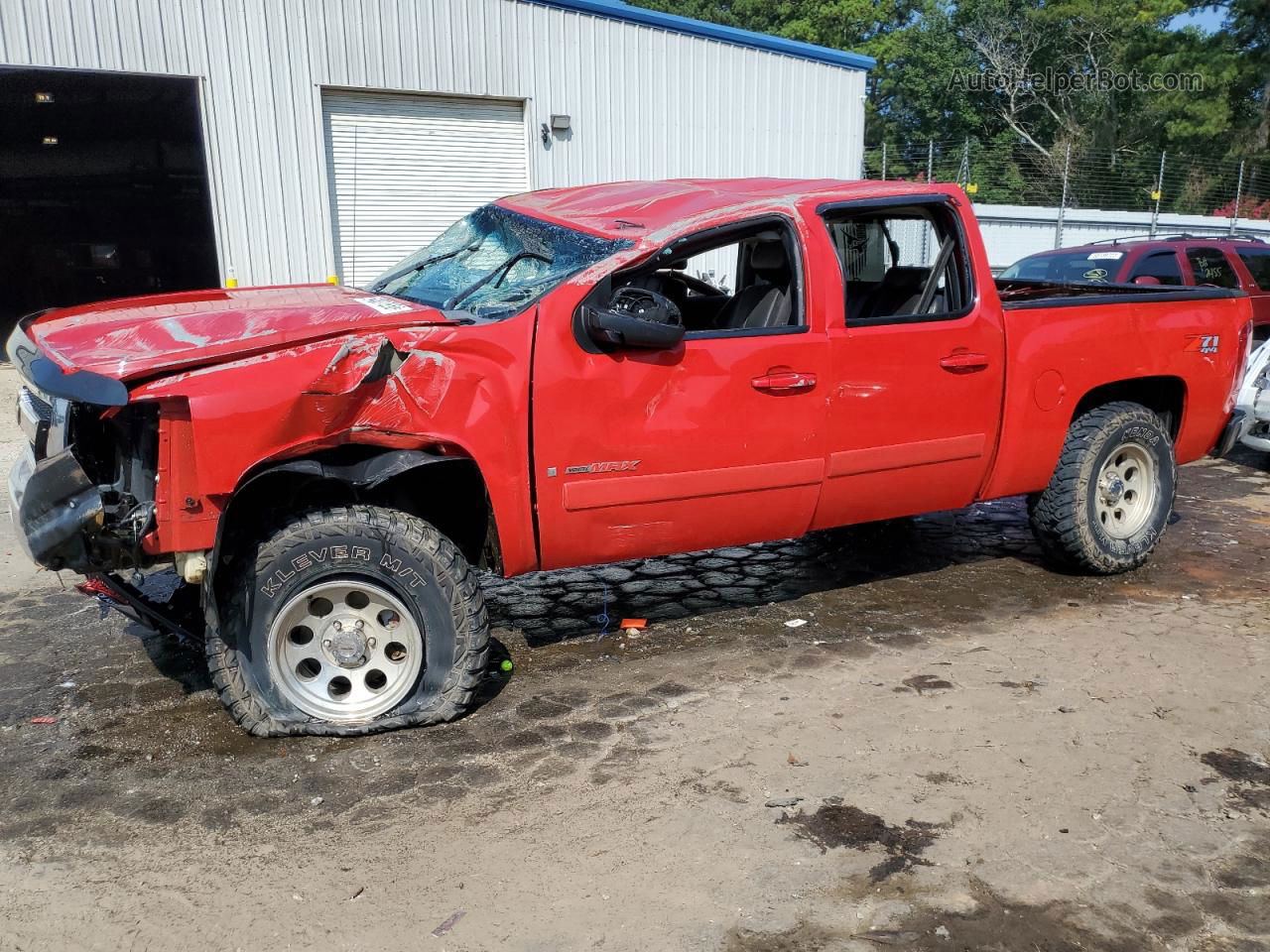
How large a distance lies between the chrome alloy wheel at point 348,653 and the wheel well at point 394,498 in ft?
1.18

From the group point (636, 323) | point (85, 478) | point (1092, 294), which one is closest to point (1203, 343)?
point (1092, 294)

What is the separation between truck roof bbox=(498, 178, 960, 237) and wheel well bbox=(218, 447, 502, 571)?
1.22 metres

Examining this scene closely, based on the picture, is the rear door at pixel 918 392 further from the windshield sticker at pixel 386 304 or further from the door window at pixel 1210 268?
the door window at pixel 1210 268

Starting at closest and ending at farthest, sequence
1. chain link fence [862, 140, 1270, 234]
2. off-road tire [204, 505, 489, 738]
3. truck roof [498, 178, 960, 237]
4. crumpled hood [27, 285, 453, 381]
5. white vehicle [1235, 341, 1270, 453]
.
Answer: crumpled hood [27, 285, 453, 381], off-road tire [204, 505, 489, 738], truck roof [498, 178, 960, 237], white vehicle [1235, 341, 1270, 453], chain link fence [862, 140, 1270, 234]

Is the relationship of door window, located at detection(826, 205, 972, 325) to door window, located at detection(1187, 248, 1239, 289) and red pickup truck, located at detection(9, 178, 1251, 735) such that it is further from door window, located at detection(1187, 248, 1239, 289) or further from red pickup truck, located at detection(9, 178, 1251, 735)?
A: door window, located at detection(1187, 248, 1239, 289)

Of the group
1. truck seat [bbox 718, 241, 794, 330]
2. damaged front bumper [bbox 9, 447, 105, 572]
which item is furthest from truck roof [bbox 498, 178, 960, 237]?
damaged front bumper [bbox 9, 447, 105, 572]

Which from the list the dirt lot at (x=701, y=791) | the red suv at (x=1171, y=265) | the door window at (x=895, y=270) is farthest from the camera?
the red suv at (x=1171, y=265)

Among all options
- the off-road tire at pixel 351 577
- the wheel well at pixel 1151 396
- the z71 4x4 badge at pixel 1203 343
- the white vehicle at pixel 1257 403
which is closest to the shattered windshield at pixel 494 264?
the off-road tire at pixel 351 577

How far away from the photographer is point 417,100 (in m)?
13.0

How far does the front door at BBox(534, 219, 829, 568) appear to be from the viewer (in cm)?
396

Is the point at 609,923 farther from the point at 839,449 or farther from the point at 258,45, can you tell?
the point at 258,45

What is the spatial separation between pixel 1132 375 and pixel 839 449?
202 centimetres

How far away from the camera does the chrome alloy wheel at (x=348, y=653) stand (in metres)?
3.75

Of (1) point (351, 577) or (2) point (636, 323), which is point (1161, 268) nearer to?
(2) point (636, 323)
